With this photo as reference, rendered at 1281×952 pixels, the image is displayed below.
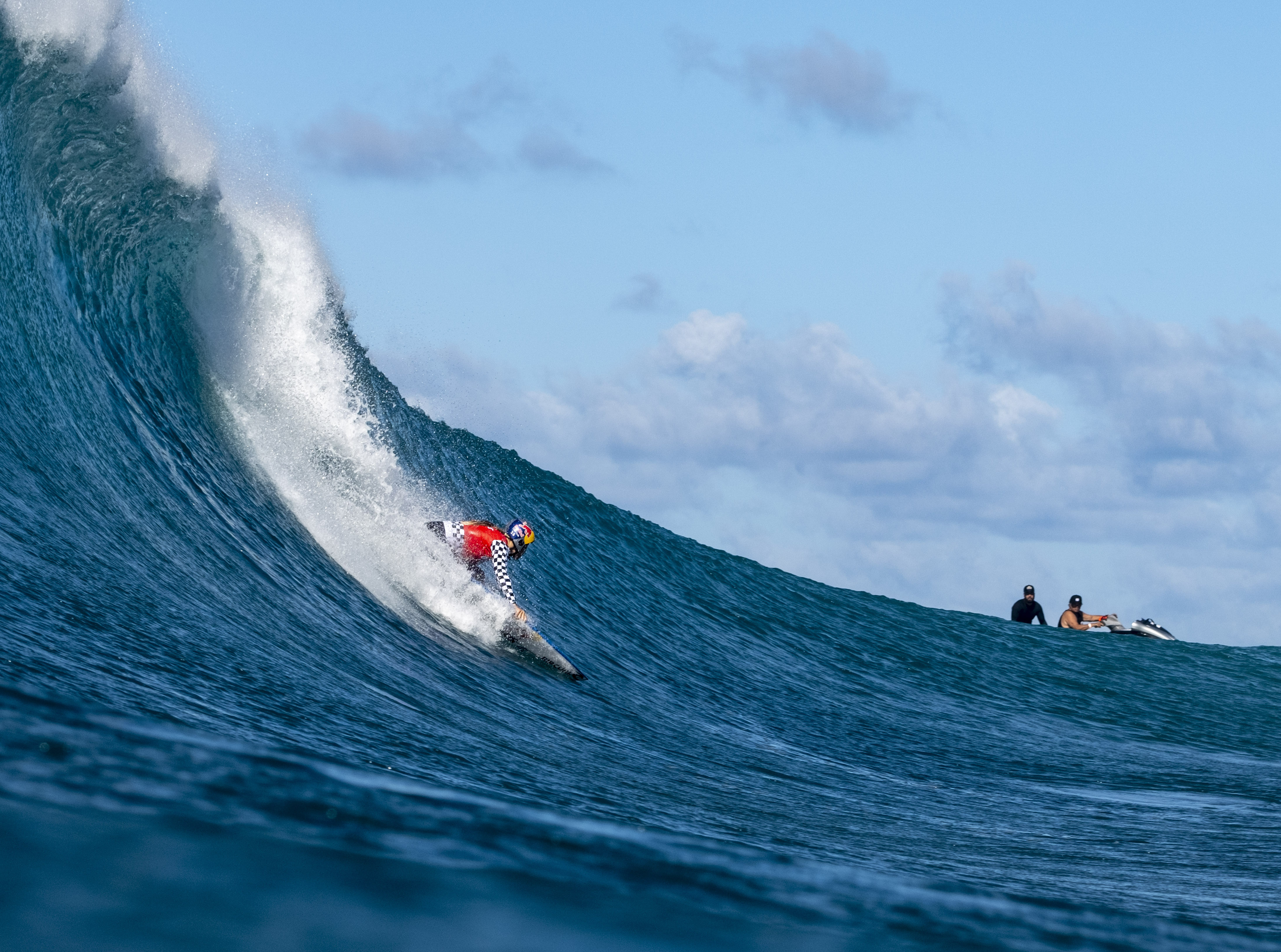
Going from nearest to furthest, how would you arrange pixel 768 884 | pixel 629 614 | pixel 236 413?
pixel 768 884, pixel 236 413, pixel 629 614

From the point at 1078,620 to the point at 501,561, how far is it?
655 inches

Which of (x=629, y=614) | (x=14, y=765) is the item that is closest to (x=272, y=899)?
(x=14, y=765)

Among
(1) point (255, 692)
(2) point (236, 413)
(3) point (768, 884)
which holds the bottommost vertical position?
(1) point (255, 692)

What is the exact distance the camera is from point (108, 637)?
16.8 feet

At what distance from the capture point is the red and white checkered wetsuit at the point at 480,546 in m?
9.91

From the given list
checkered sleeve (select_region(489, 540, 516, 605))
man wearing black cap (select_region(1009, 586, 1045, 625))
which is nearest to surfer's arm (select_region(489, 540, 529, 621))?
checkered sleeve (select_region(489, 540, 516, 605))

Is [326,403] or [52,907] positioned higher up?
[326,403]

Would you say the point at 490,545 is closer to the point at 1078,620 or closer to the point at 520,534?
the point at 520,534

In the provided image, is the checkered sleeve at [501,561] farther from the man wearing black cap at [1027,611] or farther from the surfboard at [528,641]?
the man wearing black cap at [1027,611]

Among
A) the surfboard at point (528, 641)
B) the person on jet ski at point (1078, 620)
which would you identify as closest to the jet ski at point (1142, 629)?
the person on jet ski at point (1078, 620)

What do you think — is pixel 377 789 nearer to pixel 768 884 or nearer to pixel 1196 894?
pixel 768 884

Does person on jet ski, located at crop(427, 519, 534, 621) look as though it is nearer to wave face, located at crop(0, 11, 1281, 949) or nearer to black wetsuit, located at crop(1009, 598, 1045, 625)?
wave face, located at crop(0, 11, 1281, 949)

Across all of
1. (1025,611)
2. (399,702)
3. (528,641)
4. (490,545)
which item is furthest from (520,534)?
(1025,611)

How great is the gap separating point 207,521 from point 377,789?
6.41 m
